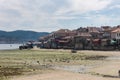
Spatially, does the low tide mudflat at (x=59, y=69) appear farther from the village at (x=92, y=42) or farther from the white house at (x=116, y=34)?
the white house at (x=116, y=34)

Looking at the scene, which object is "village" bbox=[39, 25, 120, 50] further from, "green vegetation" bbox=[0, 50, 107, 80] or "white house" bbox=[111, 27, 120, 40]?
"green vegetation" bbox=[0, 50, 107, 80]

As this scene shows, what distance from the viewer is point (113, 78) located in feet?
114

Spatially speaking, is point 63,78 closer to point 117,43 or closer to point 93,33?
point 117,43

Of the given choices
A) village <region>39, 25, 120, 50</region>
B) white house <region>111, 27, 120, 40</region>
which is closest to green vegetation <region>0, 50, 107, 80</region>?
village <region>39, 25, 120, 50</region>

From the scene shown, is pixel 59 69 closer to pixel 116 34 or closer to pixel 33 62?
pixel 33 62

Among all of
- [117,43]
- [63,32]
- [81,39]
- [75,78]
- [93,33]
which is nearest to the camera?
[75,78]

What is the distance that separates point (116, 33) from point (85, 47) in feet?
44.0

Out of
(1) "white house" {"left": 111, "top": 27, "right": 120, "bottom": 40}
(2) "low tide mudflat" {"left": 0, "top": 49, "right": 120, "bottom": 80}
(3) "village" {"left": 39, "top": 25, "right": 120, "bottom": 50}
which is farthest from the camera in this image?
(1) "white house" {"left": 111, "top": 27, "right": 120, "bottom": 40}

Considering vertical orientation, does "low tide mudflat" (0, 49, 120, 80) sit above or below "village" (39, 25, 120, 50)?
below

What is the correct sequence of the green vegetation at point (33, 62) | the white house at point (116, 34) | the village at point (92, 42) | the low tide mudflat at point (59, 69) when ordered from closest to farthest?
the low tide mudflat at point (59, 69), the green vegetation at point (33, 62), the village at point (92, 42), the white house at point (116, 34)

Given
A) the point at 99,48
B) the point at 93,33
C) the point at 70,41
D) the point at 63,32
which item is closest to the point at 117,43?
the point at 99,48

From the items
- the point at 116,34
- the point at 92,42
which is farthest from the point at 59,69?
the point at 116,34

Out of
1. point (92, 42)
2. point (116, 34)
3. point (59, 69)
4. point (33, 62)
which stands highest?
point (116, 34)

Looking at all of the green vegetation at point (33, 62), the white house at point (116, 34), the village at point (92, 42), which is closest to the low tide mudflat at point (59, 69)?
the green vegetation at point (33, 62)
